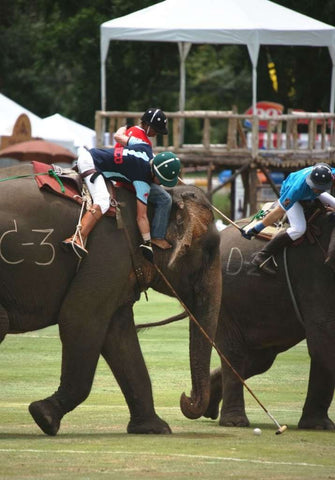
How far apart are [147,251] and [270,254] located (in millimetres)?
2026

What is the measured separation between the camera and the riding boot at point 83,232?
41.5 feet

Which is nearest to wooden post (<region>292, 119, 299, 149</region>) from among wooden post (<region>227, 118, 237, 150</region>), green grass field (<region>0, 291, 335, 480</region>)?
wooden post (<region>227, 118, 237, 150</region>)

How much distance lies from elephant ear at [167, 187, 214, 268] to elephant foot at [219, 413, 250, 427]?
189cm

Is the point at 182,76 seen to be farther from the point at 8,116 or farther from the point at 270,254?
the point at 270,254

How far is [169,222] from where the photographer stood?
13516 millimetres

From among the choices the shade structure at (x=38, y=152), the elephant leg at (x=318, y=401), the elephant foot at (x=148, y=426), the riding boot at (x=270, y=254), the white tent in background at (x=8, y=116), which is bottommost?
the shade structure at (x=38, y=152)

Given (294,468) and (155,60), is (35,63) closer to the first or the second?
(155,60)

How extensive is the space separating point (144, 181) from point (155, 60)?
39644 millimetres

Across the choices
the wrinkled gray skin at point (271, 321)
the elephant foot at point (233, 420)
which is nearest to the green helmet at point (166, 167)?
the wrinkled gray skin at point (271, 321)

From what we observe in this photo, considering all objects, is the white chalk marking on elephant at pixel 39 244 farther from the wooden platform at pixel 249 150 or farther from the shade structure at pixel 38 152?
the shade structure at pixel 38 152

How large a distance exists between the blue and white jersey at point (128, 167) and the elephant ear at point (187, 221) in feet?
1.60

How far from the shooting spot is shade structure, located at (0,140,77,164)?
36.7 m

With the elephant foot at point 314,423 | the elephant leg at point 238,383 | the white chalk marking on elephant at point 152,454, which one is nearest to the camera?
the white chalk marking on elephant at point 152,454

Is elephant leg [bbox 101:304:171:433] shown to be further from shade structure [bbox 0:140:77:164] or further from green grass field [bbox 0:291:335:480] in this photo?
shade structure [bbox 0:140:77:164]
